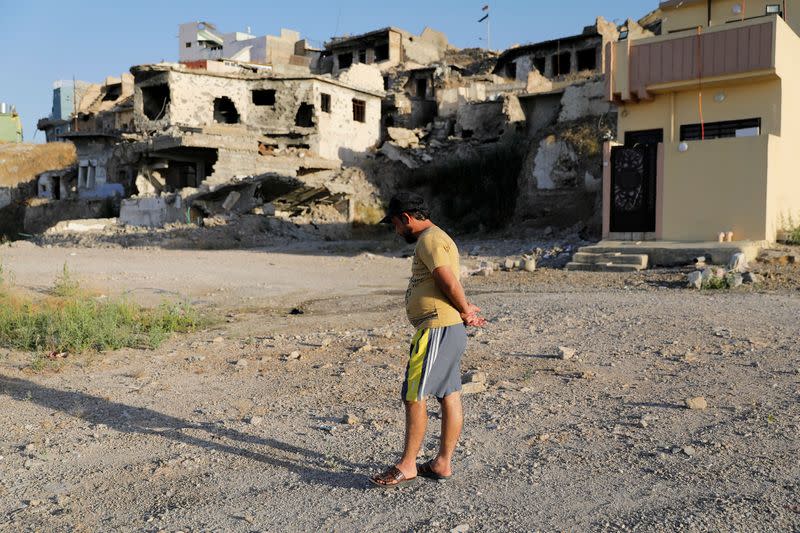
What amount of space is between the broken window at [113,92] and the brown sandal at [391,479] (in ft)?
181

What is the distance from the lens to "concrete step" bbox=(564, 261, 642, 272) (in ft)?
41.3

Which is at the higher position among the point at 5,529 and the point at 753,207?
the point at 753,207

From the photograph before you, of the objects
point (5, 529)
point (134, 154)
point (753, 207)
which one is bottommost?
point (5, 529)

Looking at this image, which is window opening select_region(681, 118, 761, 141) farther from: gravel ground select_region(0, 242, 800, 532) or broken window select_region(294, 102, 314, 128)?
broken window select_region(294, 102, 314, 128)

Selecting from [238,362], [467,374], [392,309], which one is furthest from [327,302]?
[467,374]

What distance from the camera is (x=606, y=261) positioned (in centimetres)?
1312

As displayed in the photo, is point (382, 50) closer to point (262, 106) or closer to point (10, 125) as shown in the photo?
point (262, 106)

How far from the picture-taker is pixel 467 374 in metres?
5.32

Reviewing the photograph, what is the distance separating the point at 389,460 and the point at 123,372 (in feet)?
10.9

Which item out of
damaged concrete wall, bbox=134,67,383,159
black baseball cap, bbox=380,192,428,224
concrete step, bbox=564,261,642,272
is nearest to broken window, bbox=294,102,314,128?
damaged concrete wall, bbox=134,67,383,159

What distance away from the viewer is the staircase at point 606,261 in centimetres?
1266

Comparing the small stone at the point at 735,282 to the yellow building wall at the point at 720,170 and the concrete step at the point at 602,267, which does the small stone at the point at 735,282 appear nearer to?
the concrete step at the point at 602,267

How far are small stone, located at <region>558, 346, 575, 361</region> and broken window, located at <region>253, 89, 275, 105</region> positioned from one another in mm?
29719

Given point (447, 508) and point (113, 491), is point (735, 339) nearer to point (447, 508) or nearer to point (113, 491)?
point (447, 508)
